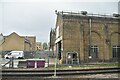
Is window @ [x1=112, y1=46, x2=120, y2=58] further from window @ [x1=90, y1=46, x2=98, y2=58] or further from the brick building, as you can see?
window @ [x1=90, y1=46, x2=98, y2=58]

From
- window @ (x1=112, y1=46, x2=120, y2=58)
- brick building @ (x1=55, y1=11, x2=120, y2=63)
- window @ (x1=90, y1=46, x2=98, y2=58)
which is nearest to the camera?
brick building @ (x1=55, y1=11, x2=120, y2=63)

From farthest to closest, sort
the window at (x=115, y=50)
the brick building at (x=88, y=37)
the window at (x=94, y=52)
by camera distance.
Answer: the window at (x=115, y=50), the window at (x=94, y=52), the brick building at (x=88, y=37)

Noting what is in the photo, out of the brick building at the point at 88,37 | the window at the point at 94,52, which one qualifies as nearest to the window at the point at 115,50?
the brick building at the point at 88,37

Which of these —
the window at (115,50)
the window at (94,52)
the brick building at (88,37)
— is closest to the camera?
the brick building at (88,37)

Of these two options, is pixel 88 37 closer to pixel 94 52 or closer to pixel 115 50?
pixel 94 52

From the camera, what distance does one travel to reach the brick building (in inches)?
1359

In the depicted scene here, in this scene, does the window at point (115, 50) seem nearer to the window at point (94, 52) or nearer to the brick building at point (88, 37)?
the brick building at point (88, 37)

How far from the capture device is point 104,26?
36.4 meters

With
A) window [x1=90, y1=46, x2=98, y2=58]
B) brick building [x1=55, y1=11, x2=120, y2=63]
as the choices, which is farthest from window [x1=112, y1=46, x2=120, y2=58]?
window [x1=90, y1=46, x2=98, y2=58]

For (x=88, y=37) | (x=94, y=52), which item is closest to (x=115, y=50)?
(x=94, y=52)

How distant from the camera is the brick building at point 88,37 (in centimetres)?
3453

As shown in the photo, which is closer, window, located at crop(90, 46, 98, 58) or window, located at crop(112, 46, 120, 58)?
window, located at crop(90, 46, 98, 58)

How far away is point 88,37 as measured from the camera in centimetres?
3544

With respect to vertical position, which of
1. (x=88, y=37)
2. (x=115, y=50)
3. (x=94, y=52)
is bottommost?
(x=94, y=52)
